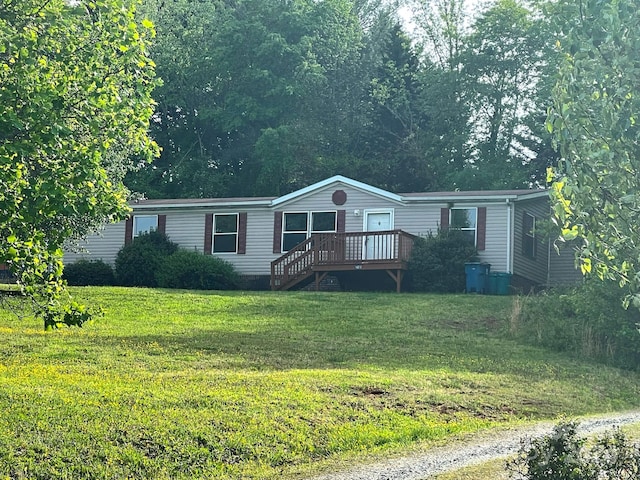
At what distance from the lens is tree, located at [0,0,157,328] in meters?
9.35

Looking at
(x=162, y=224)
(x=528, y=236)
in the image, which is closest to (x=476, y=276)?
(x=528, y=236)

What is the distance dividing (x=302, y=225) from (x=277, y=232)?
839 mm

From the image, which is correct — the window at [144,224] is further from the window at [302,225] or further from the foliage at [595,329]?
the foliage at [595,329]

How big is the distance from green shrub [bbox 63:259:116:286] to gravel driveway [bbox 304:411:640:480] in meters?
21.2

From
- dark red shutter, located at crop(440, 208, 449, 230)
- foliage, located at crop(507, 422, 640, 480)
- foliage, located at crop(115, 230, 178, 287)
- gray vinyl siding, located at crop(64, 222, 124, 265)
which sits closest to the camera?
foliage, located at crop(507, 422, 640, 480)

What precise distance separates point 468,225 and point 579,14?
73.0ft

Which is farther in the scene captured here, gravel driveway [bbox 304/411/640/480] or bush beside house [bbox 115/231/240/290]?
bush beside house [bbox 115/231/240/290]

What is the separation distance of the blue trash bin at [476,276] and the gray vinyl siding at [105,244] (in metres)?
11.7

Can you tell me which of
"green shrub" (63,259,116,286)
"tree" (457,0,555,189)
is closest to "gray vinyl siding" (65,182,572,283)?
"green shrub" (63,259,116,286)

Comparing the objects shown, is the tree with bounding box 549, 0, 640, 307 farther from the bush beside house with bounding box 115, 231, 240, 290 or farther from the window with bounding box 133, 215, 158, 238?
the window with bounding box 133, 215, 158, 238

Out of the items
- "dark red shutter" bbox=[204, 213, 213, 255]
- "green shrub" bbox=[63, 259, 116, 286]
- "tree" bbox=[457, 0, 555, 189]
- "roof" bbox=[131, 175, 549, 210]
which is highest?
"tree" bbox=[457, 0, 555, 189]

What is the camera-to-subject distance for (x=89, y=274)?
3103 cm

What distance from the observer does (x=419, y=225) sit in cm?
2953

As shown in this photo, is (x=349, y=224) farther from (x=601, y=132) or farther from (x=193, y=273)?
(x=601, y=132)
